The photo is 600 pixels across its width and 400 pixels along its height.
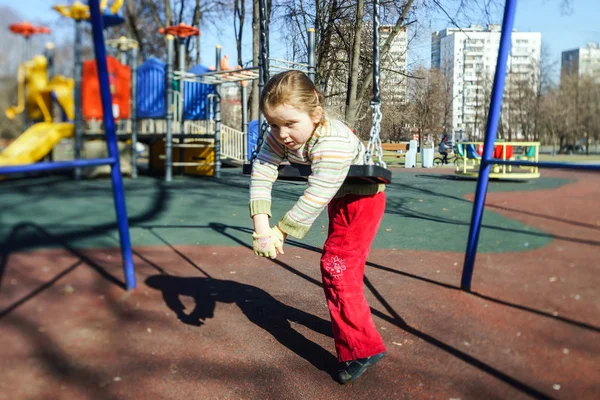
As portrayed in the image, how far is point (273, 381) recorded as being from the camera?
201 centimetres

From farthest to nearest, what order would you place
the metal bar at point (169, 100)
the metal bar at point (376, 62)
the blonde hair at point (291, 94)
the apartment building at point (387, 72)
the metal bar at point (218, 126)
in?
the metal bar at point (218, 126)
the metal bar at point (169, 100)
the apartment building at point (387, 72)
the metal bar at point (376, 62)
the blonde hair at point (291, 94)

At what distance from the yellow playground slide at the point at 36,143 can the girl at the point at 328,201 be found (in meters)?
5.16

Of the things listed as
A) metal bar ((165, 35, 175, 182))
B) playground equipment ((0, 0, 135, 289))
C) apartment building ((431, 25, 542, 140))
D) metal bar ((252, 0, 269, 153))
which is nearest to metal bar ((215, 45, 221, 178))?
metal bar ((165, 35, 175, 182))

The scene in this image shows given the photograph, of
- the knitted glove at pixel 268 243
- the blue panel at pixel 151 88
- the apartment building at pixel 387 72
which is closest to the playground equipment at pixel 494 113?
the apartment building at pixel 387 72

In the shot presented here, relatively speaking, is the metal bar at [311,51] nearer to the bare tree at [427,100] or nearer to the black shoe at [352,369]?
the bare tree at [427,100]

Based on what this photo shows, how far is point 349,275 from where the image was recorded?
81.8 inches

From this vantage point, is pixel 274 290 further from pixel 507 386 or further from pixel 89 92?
pixel 89 92

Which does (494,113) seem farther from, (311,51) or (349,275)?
(349,275)

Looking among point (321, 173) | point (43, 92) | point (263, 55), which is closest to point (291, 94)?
point (321, 173)

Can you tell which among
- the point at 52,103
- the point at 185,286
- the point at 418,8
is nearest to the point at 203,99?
the point at 52,103

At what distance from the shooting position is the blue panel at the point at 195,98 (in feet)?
38.0

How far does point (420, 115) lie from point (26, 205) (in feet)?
28.2

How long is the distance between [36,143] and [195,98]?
546 centimetres

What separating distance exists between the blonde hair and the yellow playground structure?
3.14 meters
